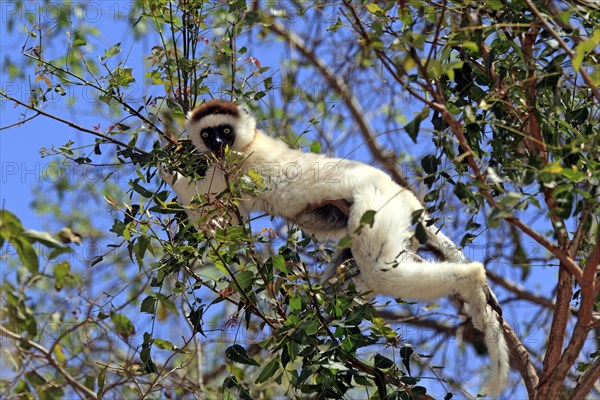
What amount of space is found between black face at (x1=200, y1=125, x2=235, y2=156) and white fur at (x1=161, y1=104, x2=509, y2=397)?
4 centimetres

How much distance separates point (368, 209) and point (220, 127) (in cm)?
140

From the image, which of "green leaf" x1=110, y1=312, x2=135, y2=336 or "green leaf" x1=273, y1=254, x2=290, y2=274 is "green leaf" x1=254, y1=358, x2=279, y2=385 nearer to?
"green leaf" x1=273, y1=254, x2=290, y2=274

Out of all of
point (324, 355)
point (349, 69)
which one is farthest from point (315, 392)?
point (349, 69)

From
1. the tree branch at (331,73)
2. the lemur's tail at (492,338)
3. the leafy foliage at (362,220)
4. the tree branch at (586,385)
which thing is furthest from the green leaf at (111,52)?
the tree branch at (331,73)

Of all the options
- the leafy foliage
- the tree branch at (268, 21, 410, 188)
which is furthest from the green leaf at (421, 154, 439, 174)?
the tree branch at (268, 21, 410, 188)

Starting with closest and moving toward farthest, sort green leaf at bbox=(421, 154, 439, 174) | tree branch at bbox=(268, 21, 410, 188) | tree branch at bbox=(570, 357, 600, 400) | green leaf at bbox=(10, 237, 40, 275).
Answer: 1. green leaf at bbox=(10, 237, 40, 275)
2. green leaf at bbox=(421, 154, 439, 174)
3. tree branch at bbox=(570, 357, 600, 400)
4. tree branch at bbox=(268, 21, 410, 188)

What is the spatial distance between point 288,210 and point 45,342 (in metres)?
1.57

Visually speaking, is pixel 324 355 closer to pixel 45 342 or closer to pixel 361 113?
pixel 45 342

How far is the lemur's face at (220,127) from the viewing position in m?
5.00

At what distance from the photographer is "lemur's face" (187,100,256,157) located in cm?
500

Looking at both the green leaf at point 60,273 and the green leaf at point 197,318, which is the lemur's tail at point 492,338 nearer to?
the green leaf at point 197,318

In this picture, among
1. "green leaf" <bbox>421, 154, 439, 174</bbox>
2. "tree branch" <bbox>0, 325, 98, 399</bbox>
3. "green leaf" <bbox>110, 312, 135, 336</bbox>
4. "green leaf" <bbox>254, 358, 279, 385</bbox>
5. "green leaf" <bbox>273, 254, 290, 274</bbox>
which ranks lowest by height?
"tree branch" <bbox>0, 325, 98, 399</bbox>

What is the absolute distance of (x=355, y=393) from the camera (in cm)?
746

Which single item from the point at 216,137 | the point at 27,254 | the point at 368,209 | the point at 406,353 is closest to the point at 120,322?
the point at 27,254
